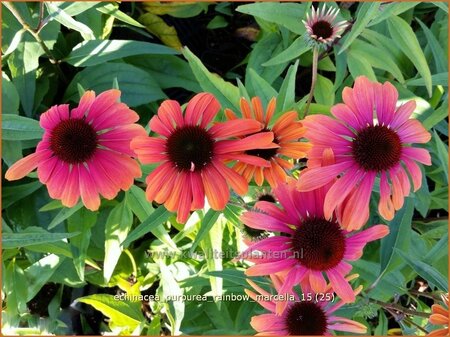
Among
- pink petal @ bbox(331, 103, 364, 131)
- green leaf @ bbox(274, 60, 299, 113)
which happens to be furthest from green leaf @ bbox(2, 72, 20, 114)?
pink petal @ bbox(331, 103, 364, 131)

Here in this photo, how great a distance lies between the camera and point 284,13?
889mm

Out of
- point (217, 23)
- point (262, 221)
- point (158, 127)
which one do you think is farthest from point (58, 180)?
point (217, 23)

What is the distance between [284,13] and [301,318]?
0.52m

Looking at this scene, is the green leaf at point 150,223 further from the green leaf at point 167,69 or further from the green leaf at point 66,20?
the green leaf at point 167,69

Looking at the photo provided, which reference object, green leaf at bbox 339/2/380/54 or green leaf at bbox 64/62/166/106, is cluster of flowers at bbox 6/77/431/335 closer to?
green leaf at bbox 339/2/380/54

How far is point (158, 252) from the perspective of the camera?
3.21 ft

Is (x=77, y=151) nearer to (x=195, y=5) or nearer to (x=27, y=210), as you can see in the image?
(x=27, y=210)

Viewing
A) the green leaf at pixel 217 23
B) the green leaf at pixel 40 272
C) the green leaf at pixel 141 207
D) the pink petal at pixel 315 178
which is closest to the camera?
the pink petal at pixel 315 178

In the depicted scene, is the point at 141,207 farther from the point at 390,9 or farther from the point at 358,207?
the point at 390,9

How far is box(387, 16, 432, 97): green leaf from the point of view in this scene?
77 centimetres

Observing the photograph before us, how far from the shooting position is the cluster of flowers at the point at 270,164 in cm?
59

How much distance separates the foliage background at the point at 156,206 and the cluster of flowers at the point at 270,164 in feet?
0.32

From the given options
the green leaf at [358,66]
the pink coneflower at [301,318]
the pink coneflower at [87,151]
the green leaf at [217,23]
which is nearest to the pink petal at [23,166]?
the pink coneflower at [87,151]

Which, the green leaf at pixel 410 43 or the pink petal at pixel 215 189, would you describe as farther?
the green leaf at pixel 410 43
